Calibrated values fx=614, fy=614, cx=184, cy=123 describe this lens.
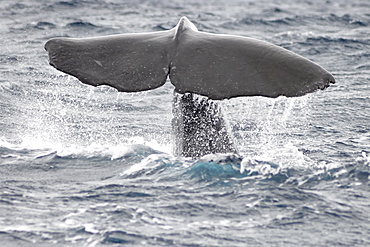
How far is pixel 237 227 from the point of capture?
5.16 m

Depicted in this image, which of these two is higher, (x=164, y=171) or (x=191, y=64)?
(x=191, y=64)

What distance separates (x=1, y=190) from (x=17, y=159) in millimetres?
1202

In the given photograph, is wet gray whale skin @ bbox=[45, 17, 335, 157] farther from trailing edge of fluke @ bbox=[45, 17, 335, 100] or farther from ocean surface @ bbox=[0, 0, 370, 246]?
ocean surface @ bbox=[0, 0, 370, 246]

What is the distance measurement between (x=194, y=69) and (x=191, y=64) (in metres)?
0.09

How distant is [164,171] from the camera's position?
6438mm

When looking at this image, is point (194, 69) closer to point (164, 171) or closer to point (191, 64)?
point (191, 64)

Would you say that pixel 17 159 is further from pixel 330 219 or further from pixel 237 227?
pixel 330 219

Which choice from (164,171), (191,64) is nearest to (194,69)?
(191,64)

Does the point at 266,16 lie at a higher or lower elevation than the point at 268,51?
lower

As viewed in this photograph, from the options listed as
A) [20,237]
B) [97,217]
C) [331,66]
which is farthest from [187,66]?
[331,66]

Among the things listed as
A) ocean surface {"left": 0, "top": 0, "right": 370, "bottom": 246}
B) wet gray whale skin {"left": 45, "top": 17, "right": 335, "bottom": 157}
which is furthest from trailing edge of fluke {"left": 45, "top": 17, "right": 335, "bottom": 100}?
ocean surface {"left": 0, "top": 0, "right": 370, "bottom": 246}

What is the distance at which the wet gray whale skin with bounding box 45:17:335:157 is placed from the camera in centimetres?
520

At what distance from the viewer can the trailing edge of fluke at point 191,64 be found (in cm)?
518

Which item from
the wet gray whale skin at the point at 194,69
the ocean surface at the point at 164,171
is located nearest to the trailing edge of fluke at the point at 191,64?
the wet gray whale skin at the point at 194,69
